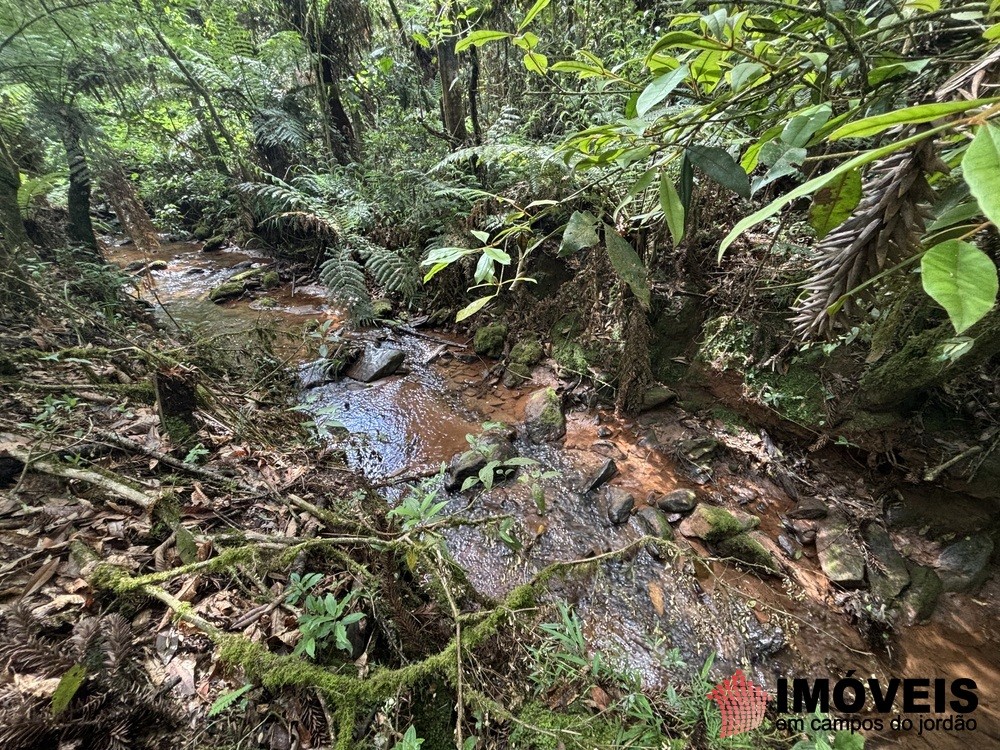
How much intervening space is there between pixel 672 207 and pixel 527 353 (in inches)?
142

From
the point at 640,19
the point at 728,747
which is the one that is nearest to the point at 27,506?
the point at 728,747

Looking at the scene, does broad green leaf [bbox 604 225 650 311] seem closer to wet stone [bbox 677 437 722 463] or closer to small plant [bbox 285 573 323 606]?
small plant [bbox 285 573 323 606]

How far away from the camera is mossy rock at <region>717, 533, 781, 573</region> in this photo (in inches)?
105

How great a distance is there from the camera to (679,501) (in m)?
3.05

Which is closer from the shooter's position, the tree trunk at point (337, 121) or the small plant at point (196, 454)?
the small plant at point (196, 454)

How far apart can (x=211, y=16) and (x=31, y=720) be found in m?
8.65

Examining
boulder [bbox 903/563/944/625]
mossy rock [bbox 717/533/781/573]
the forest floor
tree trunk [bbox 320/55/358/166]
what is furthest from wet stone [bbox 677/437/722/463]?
tree trunk [bbox 320/55/358/166]

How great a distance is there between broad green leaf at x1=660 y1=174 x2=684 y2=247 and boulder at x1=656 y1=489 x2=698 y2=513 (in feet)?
8.99

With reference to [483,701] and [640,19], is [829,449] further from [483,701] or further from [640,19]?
[640,19]

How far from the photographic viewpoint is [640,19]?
4.66 meters

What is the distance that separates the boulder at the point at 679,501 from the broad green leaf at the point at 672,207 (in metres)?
2.74

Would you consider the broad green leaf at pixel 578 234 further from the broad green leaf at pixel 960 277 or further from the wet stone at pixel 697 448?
the wet stone at pixel 697 448

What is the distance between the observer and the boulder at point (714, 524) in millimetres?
2785

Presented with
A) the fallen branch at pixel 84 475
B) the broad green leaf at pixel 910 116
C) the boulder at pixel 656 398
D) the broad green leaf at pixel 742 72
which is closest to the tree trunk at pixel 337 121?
the boulder at pixel 656 398
